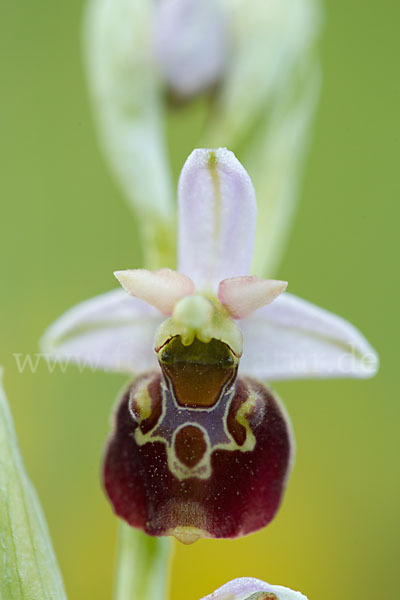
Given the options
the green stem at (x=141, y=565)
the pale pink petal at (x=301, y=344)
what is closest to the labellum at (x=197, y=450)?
the pale pink petal at (x=301, y=344)

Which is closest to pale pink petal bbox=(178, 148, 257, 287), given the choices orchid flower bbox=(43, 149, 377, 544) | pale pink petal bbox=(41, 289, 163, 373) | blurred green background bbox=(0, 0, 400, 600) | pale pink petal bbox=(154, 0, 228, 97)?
orchid flower bbox=(43, 149, 377, 544)

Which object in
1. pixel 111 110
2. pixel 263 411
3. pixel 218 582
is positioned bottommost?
pixel 218 582

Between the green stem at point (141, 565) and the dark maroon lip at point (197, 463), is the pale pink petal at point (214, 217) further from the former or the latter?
the green stem at point (141, 565)

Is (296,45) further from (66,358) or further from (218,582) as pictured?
(218,582)

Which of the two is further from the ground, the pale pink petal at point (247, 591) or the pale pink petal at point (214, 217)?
the pale pink petal at point (214, 217)

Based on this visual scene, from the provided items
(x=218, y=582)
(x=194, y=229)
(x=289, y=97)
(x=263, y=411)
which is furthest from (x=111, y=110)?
(x=218, y=582)

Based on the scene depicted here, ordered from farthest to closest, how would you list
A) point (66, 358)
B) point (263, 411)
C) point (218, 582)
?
point (218, 582), point (66, 358), point (263, 411)

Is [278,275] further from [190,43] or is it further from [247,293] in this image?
[247,293]
